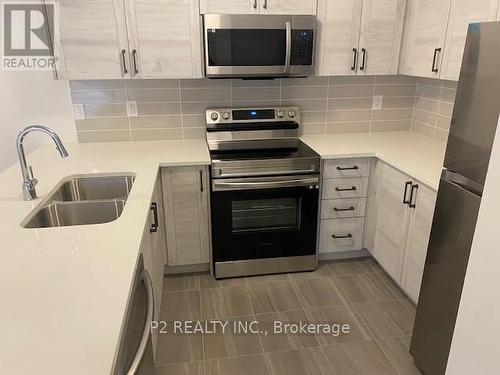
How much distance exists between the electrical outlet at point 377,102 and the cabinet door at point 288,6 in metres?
0.93

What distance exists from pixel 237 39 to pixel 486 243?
1724 mm

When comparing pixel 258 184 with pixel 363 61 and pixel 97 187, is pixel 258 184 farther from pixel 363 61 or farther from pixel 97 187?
pixel 363 61

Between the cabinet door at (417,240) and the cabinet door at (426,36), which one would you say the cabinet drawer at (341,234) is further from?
the cabinet door at (426,36)

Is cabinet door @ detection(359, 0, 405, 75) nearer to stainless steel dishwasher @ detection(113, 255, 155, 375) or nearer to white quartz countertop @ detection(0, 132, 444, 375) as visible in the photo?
white quartz countertop @ detection(0, 132, 444, 375)

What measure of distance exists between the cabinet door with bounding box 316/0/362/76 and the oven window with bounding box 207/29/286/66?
0.30 m

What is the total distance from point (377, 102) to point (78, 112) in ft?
7.33

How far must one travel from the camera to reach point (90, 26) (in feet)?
7.21

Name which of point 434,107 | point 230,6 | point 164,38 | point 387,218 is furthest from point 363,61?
point 164,38

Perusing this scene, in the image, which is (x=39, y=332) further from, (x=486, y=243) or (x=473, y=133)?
(x=473, y=133)

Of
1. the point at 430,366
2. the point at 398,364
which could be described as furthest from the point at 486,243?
the point at 398,364

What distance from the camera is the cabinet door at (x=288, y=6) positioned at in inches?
90.0

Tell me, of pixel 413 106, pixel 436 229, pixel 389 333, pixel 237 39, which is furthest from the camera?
pixel 413 106

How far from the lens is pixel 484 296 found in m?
1.17

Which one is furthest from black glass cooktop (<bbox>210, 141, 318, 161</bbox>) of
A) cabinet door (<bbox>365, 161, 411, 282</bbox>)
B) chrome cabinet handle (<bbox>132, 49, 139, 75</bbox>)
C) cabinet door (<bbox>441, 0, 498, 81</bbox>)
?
cabinet door (<bbox>441, 0, 498, 81</bbox>)
